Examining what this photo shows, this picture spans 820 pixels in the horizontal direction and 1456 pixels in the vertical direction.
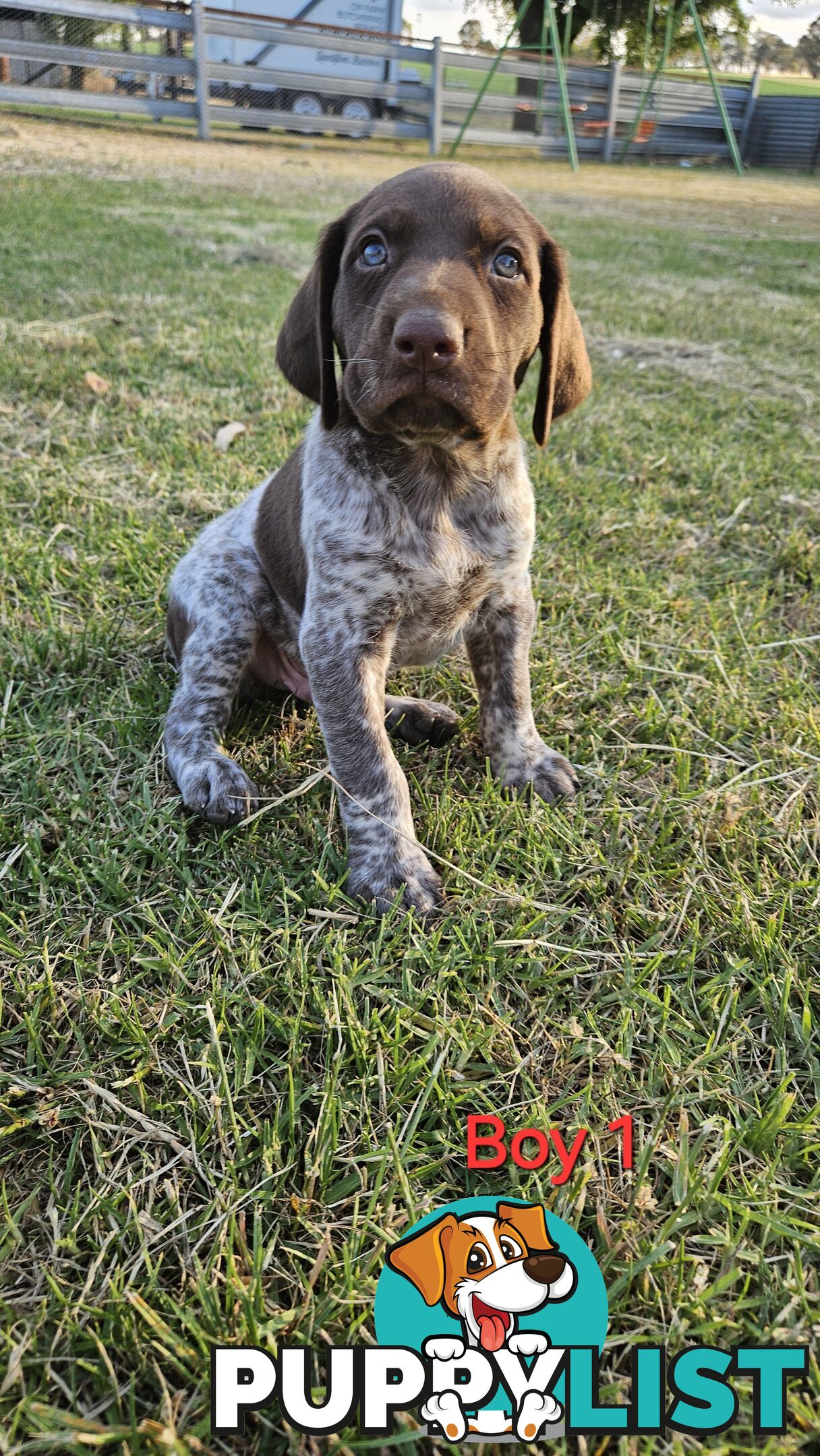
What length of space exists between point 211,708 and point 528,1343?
192cm

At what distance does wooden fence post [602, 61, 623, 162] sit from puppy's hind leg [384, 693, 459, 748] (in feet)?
94.8

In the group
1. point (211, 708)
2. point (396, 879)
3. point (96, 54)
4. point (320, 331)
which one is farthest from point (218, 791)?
point (96, 54)

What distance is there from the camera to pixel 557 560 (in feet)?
13.4

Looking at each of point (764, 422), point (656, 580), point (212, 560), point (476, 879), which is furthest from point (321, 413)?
point (764, 422)

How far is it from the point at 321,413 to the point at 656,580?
1894 millimetres

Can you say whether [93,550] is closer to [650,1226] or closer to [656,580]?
[656,580]

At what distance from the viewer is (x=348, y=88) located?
71.5 ft

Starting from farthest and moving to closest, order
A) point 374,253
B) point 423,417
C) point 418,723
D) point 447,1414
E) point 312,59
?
point 312,59
point 418,723
point 374,253
point 423,417
point 447,1414

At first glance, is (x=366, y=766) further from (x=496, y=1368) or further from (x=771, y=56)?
(x=771, y=56)

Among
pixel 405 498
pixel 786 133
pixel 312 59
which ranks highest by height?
pixel 786 133

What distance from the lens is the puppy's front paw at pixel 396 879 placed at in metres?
2.30

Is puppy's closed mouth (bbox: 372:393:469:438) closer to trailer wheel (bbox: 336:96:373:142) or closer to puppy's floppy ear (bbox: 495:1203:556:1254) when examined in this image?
puppy's floppy ear (bbox: 495:1203:556:1254)

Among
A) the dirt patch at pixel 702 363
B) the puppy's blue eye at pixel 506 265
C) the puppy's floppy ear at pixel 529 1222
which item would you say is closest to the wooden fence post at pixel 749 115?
the dirt patch at pixel 702 363

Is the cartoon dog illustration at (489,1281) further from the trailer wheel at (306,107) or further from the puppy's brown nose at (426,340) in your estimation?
the trailer wheel at (306,107)
